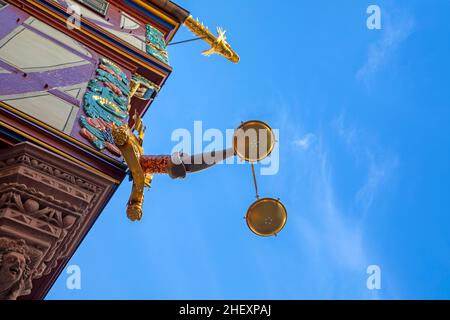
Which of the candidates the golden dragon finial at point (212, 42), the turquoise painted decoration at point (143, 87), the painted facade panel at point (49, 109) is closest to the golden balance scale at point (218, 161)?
the painted facade panel at point (49, 109)

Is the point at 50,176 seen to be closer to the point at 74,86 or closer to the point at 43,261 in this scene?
the point at 43,261

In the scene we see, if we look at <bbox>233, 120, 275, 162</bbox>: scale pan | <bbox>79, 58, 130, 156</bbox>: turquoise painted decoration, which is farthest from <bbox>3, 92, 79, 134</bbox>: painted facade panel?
<bbox>233, 120, 275, 162</bbox>: scale pan

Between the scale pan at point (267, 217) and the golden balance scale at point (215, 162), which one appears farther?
the scale pan at point (267, 217)

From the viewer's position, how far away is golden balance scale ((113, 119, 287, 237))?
21.8 feet

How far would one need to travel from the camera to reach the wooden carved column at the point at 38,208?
5676 millimetres

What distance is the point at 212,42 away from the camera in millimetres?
14250

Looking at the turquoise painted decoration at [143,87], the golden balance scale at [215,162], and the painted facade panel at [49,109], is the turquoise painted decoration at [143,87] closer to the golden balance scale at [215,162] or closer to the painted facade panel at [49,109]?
the golden balance scale at [215,162]

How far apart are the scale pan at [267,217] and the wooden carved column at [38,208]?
5.61 feet

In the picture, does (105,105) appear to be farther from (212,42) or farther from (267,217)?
(212,42)

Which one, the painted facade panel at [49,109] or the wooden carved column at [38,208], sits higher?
the painted facade panel at [49,109]

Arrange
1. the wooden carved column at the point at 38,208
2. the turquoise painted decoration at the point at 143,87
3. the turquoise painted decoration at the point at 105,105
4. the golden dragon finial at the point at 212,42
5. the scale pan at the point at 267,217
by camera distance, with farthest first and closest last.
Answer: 1. the golden dragon finial at the point at 212,42
2. the turquoise painted decoration at the point at 143,87
3. the turquoise painted decoration at the point at 105,105
4. the scale pan at the point at 267,217
5. the wooden carved column at the point at 38,208

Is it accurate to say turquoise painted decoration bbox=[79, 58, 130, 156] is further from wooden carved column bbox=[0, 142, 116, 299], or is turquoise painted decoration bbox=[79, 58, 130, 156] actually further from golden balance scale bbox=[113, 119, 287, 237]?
wooden carved column bbox=[0, 142, 116, 299]

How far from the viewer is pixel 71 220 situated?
635 centimetres
